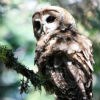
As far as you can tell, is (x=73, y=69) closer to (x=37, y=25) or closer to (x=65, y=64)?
(x=65, y=64)

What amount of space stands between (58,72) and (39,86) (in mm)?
528

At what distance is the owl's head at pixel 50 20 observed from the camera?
16.4ft

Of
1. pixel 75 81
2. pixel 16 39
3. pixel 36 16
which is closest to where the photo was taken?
pixel 75 81

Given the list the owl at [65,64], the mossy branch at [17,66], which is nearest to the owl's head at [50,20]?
the owl at [65,64]

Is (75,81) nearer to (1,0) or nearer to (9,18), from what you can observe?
(9,18)

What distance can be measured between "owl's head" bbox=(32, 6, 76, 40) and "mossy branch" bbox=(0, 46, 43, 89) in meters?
1.27

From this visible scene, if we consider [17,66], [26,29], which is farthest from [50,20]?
[17,66]

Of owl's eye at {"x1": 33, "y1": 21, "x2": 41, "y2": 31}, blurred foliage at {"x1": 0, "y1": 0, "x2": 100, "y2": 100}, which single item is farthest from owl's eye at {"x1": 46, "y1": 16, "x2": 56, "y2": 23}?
blurred foliage at {"x1": 0, "y1": 0, "x2": 100, "y2": 100}

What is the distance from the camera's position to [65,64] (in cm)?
419

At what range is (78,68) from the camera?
4.17m

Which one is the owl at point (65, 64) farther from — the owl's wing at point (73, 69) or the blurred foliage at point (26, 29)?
the blurred foliage at point (26, 29)

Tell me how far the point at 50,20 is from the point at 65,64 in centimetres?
102

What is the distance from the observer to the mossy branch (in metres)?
3.59

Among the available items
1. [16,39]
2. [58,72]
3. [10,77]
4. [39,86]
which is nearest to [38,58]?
[58,72]
